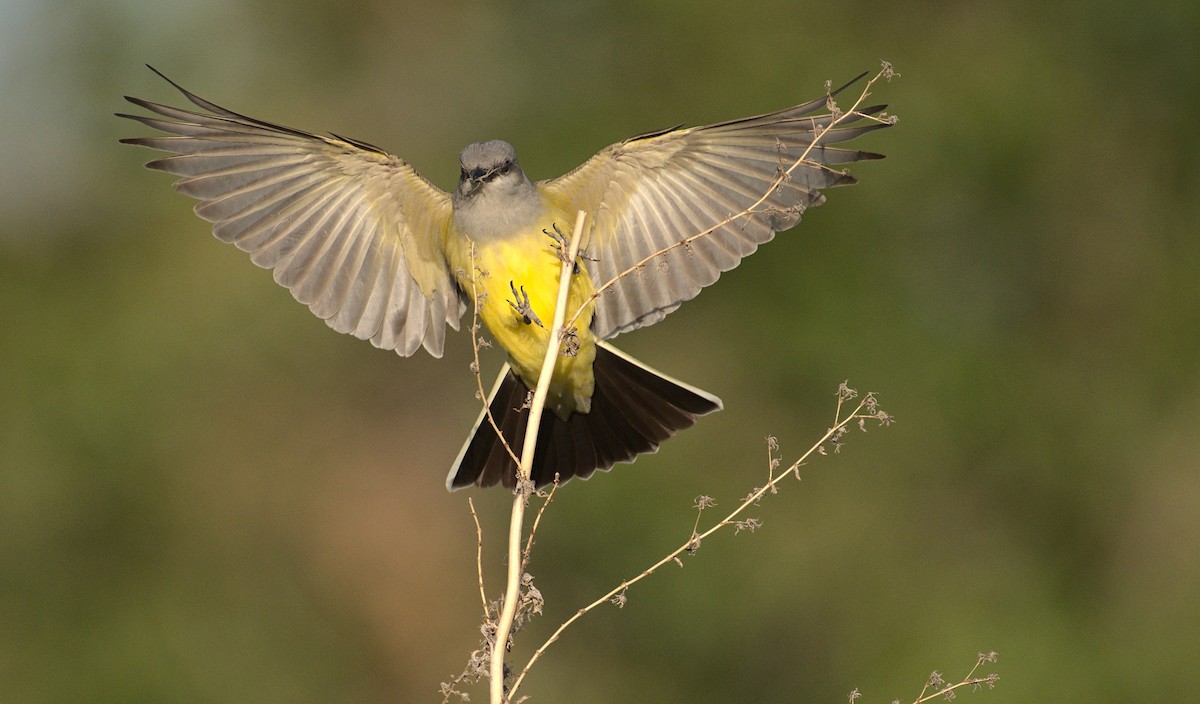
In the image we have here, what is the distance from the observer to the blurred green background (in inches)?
492

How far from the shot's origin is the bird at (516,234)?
17.0ft

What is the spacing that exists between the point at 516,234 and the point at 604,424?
3.04 feet

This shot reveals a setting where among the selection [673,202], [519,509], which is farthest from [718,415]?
[519,509]

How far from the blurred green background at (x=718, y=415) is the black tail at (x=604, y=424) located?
6.42 m

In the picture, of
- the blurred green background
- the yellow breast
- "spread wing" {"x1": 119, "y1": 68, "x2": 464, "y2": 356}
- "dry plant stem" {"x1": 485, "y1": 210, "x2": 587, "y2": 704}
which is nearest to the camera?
"dry plant stem" {"x1": 485, "y1": 210, "x2": 587, "y2": 704}

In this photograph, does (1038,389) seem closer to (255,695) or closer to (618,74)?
(618,74)

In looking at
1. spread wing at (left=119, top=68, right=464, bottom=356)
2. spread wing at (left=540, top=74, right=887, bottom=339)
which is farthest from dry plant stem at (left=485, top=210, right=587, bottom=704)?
spread wing at (left=119, top=68, right=464, bottom=356)

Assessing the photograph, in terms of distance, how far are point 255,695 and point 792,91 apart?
320 inches

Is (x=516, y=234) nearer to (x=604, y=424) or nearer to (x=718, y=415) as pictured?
(x=604, y=424)

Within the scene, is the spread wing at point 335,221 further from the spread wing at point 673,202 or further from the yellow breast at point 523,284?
the spread wing at point 673,202

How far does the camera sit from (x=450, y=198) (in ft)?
18.1

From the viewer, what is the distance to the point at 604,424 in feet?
18.2

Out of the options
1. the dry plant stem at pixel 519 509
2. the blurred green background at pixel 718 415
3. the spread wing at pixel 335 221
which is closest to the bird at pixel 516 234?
the spread wing at pixel 335 221

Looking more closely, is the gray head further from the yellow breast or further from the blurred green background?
the blurred green background
